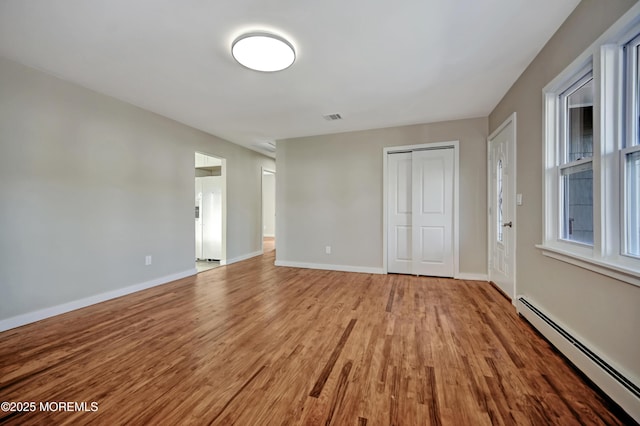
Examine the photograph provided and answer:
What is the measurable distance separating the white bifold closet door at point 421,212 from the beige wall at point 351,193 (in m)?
0.18

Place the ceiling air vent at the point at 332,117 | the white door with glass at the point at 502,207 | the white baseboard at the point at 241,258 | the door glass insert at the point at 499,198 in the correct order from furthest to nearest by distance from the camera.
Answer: the white baseboard at the point at 241,258, the ceiling air vent at the point at 332,117, the door glass insert at the point at 499,198, the white door with glass at the point at 502,207

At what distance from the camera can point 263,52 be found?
2121 mm

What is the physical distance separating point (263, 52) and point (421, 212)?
3.23 m

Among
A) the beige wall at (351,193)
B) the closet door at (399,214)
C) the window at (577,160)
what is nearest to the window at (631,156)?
A: the window at (577,160)

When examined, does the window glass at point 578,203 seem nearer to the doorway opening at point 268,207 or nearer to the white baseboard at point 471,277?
the white baseboard at point 471,277

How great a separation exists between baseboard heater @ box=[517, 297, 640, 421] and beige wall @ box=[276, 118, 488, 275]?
75.4 inches

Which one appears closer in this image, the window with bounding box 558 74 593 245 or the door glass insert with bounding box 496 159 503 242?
the window with bounding box 558 74 593 245

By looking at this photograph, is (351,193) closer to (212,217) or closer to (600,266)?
→ (212,217)

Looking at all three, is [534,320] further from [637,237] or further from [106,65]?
[106,65]

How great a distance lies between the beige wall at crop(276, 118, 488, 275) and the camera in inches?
153

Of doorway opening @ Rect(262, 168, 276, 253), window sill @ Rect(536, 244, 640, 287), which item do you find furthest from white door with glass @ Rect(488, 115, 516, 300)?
doorway opening @ Rect(262, 168, 276, 253)

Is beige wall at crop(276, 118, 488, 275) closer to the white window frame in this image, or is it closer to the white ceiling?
the white ceiling

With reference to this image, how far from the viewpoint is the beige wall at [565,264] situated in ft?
4.51

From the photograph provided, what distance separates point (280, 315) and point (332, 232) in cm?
230
